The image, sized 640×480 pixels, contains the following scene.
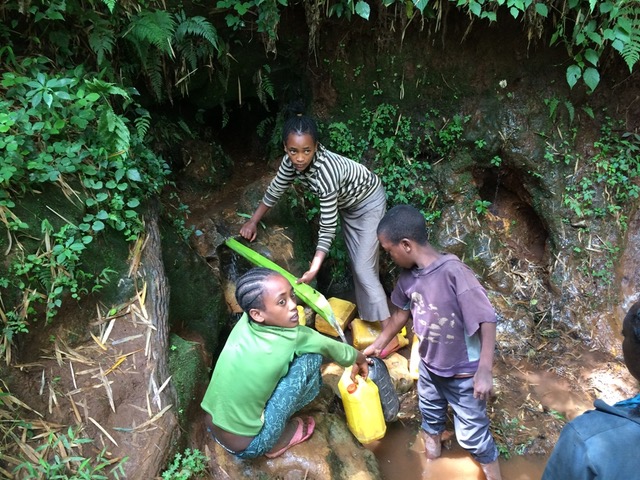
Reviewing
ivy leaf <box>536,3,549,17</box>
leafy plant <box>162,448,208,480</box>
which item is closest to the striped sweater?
leafy plant <box>162,448,208,480</box>

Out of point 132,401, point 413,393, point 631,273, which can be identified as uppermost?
point 631,273

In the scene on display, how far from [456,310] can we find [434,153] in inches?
102

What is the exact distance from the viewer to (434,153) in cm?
464

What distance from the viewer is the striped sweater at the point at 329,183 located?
11.2 feet

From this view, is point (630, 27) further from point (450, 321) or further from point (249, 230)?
point (249, 230)

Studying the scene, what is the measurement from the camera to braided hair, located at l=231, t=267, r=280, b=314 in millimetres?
2412

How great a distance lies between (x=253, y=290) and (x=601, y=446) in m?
1.70

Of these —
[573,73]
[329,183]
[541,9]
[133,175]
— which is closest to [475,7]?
[541,9]

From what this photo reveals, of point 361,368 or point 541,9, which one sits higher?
point 541,9

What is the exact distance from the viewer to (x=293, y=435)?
2729mm

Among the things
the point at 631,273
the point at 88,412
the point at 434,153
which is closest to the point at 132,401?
the point at 88,412

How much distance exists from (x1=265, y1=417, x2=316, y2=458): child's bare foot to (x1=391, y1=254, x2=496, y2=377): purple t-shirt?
0.91 m

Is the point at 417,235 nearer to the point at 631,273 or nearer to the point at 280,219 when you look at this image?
the point at 280,219

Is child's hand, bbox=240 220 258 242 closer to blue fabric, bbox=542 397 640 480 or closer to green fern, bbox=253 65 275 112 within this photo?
green fern, bbox=253 65 275 112
